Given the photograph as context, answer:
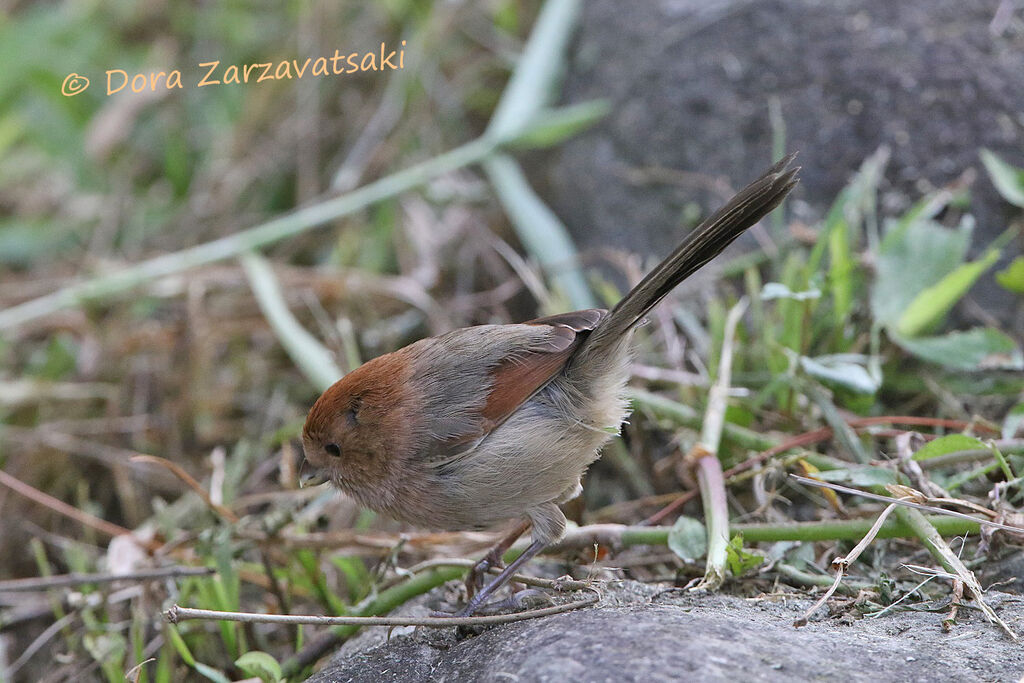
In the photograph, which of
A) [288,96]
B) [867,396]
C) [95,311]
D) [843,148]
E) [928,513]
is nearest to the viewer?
[928,513]

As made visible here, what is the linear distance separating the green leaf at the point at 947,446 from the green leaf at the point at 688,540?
68cm

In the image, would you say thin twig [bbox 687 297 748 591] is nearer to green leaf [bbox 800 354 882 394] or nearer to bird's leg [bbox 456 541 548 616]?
green leaf [bbox 800 354 882 394]

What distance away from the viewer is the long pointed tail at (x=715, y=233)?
2639 millimetres

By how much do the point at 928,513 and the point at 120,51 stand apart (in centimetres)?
→ 649

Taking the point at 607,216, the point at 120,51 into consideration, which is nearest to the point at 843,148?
the point at 607,216

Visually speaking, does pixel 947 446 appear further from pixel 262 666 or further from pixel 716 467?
pixel 262 666

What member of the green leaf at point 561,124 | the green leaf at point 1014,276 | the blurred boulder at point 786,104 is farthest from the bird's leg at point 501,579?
the green leaf at point 561,124

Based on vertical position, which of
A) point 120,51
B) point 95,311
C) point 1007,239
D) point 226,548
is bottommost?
point 1007,239

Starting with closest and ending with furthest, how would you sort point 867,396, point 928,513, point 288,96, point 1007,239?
point 928,513 < point 867,396 < point 1007,239 < point 288,96

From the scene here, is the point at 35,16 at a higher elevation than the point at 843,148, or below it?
higher

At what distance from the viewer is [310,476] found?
10.4ft

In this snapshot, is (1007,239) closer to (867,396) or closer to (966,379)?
(966,379)

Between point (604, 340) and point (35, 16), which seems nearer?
point (604, 340)

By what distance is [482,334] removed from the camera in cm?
319
